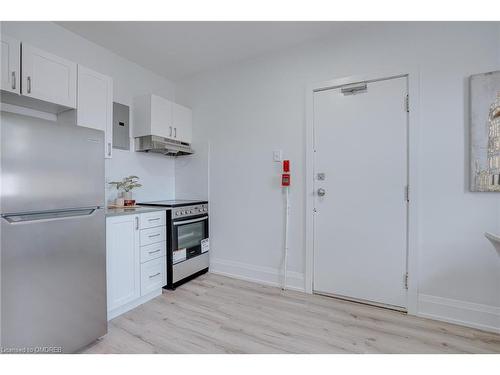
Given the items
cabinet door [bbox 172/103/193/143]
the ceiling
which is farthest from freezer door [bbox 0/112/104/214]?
cabinet door [bbox 172/103/193/143]

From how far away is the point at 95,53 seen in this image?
8.55 ft

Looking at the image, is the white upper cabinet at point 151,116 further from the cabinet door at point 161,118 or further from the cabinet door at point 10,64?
the cabinet door at point 10,64

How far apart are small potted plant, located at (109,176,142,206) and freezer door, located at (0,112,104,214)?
1.01m

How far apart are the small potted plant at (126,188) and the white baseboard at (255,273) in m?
1.26

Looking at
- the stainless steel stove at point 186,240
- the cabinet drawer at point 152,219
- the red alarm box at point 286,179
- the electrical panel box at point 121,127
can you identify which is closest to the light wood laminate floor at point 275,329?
the stainless steel stove at point 186,240

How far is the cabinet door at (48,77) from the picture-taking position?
185cm

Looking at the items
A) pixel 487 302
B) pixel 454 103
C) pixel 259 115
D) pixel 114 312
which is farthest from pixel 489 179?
pixel 114 312

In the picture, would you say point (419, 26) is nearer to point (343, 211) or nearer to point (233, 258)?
point (343, 211)

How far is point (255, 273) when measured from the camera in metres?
2.88

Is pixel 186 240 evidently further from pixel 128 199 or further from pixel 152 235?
pixel 128 199

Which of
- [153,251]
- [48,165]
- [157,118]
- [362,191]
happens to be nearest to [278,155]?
[362,191]

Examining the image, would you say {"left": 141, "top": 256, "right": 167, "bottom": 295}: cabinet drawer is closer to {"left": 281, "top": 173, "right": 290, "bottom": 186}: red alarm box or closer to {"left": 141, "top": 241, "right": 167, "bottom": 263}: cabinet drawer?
{"left": 141, "top": 241, "right": 167, "bottom": 263}: cabinet drawer

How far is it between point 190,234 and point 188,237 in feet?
0.15
